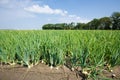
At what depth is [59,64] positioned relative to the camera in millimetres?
1696

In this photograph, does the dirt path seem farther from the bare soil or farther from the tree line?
the tree line

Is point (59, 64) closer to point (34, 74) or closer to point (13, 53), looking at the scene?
point (34, 74)

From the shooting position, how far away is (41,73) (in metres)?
1.62

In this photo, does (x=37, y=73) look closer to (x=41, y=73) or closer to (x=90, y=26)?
(x=41, y=73)

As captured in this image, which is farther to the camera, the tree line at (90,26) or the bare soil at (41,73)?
the tree line at (90,26)

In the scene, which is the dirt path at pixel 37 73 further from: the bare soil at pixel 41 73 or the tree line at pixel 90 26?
the tree line at pixel 90 26

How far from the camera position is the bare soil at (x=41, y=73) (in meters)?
1.54

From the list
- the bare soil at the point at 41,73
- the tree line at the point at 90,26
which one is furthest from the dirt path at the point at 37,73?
the tree line at the point at 90,26

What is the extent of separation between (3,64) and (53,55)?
71 cm

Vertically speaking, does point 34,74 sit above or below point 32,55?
below

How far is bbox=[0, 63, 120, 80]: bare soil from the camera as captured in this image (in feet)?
5.06

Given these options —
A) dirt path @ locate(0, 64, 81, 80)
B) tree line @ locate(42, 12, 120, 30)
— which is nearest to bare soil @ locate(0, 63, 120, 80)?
dirt path @ locate(0, 64, 81, 80)

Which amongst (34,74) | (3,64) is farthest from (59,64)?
(3,64)

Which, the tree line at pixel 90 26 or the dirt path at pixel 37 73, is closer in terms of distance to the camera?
the dirt path at pixel 37 73
